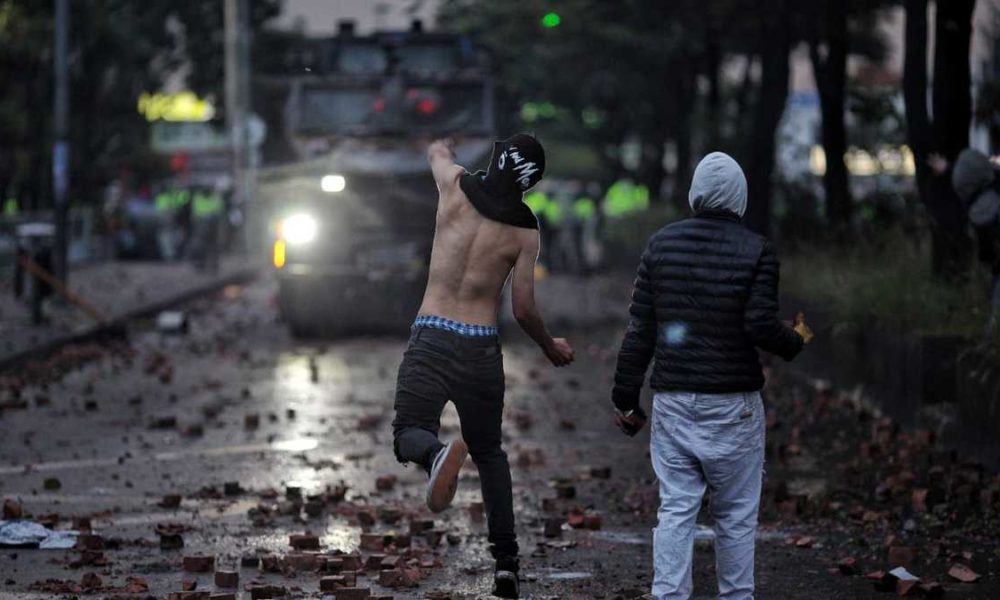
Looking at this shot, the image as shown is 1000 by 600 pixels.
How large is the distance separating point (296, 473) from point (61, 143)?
15.6m

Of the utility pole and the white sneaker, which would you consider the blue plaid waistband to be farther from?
the utility pole

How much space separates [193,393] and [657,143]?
3076 centimetres

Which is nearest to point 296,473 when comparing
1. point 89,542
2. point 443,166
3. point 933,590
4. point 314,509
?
point 314,509

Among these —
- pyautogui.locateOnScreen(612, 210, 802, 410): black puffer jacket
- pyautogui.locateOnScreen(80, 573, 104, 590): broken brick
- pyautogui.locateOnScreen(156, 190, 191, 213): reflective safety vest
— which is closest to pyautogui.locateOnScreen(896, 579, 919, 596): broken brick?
pyautogui.locateOnScreen(612, 210, 802, 410): black puffer jacket

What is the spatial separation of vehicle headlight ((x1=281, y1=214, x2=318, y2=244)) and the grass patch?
5.19 metres

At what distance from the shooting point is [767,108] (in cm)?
2536

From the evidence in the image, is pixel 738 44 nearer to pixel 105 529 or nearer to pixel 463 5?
pixel 463 5

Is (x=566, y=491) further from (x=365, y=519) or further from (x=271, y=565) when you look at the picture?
(x=271, y=565)

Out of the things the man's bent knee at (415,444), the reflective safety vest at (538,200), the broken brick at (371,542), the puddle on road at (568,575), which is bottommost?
the puddle on road at (568,575)

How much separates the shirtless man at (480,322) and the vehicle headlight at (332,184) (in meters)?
14.3

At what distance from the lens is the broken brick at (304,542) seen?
8.77m

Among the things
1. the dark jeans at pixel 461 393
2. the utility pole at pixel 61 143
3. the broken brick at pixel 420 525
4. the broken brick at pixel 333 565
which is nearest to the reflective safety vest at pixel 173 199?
the utility pole at pixel 61 143

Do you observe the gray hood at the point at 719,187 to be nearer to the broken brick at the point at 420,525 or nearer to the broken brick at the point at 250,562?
the broken brick at the point at 250,562

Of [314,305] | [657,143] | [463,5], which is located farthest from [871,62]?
[314,305]
